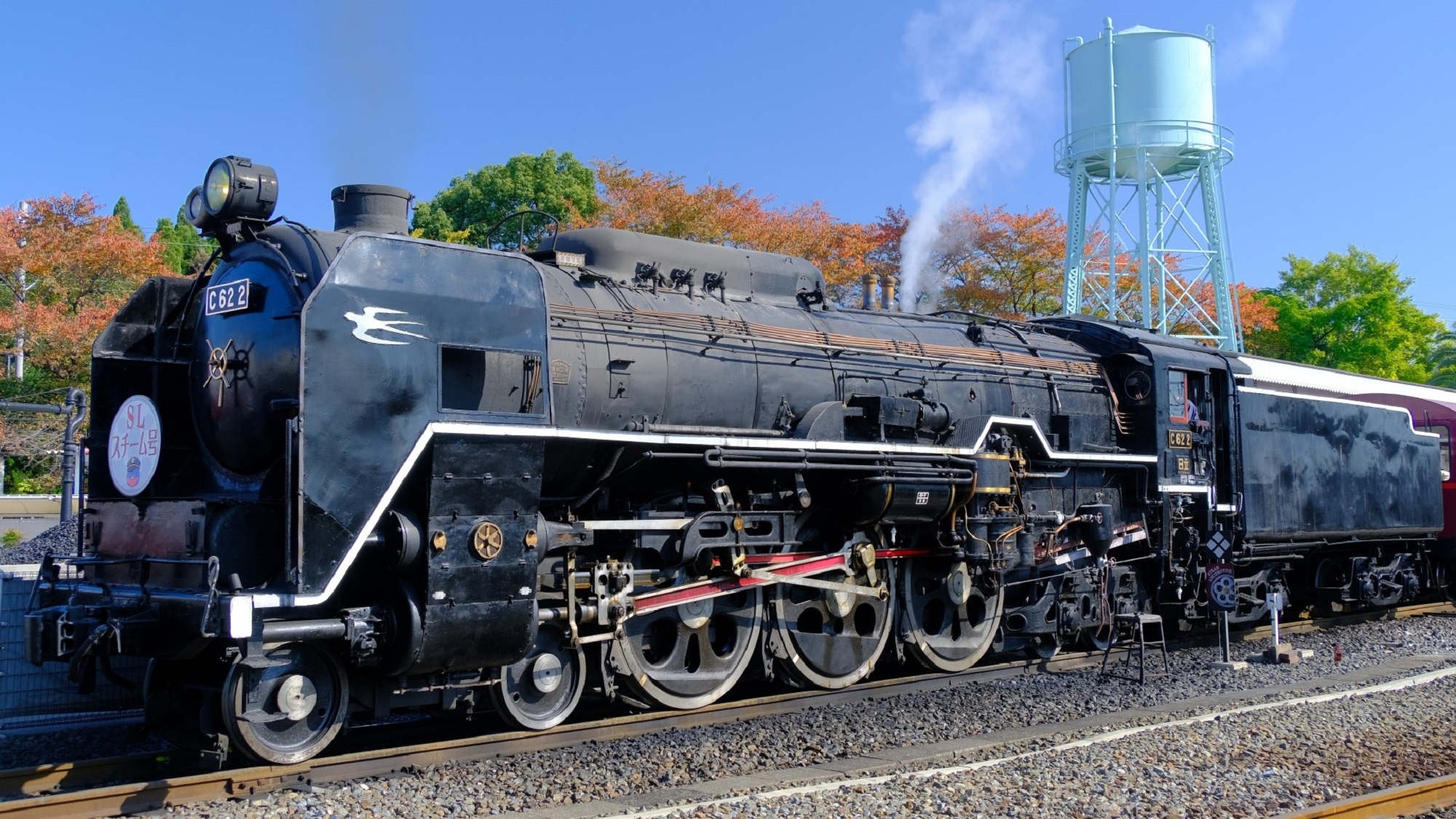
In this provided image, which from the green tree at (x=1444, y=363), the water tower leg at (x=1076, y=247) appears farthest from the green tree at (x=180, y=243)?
the green tree at (x=1444, y=363)

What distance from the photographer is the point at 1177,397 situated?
40.3 ft

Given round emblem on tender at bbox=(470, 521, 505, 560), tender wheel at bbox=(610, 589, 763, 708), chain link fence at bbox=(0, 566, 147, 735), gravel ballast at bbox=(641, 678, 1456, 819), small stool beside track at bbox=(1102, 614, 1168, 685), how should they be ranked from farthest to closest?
small stool beside track at bbox=(1102, 614, 1168, 685) < chain link fence at bbox=(0, 566, 147, 735) < tender wheel at bbox=(610, 589, 763, 708) < round emblem on tender at bbox=(470, 521, 505, 560) < gravel ballast at bbox=(641, 678, 1456, 819)

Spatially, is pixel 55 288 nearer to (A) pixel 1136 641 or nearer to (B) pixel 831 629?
(B) pixel 831 629

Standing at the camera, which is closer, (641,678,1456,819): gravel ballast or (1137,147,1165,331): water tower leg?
(641,678,1456,819): gravel ballast

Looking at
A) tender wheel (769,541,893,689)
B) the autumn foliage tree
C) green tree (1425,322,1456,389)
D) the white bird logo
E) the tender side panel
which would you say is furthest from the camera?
green tree (1425,322,1456,389)

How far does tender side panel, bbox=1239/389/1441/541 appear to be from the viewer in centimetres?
1312

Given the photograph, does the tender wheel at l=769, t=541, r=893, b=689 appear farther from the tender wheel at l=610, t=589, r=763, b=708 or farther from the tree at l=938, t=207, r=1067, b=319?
the tree at l=938, t=207, r=1067, b=319

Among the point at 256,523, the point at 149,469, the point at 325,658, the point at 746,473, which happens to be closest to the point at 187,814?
the point at 325,658

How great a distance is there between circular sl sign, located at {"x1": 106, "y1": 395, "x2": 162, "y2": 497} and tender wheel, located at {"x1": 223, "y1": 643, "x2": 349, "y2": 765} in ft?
5.12

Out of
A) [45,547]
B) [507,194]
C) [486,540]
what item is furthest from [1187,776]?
[507,194]

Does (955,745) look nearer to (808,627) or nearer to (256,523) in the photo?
(808,627)

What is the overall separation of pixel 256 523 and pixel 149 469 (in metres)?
1.04

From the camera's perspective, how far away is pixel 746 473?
28.6 feet

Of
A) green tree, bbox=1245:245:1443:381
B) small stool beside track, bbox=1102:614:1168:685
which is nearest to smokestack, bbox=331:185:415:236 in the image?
small stool beside track, bbox=1102:614:1168:685
